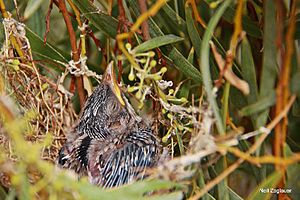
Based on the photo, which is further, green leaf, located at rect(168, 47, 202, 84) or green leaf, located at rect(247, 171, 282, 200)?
green leaf, located at rect(168, 47, 202, 84)

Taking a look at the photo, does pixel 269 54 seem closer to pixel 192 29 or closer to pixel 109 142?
pixel 192 29

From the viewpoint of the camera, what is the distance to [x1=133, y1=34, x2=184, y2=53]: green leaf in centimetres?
92

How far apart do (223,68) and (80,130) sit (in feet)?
1.23

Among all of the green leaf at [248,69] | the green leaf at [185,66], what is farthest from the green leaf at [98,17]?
the green leaf at [248,69]

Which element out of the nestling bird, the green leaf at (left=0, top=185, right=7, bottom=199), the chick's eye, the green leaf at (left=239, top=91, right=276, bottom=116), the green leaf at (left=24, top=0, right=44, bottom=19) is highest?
the green leaf at (left=24, top=0, right=44, bottom=19)

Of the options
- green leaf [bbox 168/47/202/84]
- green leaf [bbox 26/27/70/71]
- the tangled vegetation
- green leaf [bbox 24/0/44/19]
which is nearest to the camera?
the tangled vegetation

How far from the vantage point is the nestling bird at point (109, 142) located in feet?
3.25

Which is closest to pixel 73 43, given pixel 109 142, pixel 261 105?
pixel 109 142

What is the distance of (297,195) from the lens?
100 cm

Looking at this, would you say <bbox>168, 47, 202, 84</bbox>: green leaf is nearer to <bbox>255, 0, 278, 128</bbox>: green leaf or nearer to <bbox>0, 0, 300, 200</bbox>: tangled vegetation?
<bbox>0, 0, 300, 200</bbox>: tangled vegetation

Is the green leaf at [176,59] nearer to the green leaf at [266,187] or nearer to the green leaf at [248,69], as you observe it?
the green leaf at [248,69]

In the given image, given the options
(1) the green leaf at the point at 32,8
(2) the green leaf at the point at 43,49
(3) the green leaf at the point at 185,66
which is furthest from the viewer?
(2) the green leaf at the point at 43,49

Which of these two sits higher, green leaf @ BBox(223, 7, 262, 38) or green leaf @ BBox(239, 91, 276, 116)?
green leaf @ BBox(223, 7, 262, 38)

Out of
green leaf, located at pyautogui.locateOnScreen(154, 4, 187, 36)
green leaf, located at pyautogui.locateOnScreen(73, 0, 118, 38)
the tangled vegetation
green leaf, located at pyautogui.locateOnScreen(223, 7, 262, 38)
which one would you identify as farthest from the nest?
green leaf, located at pyautogui.locateOnScreen(223, 7, 262, 38)
